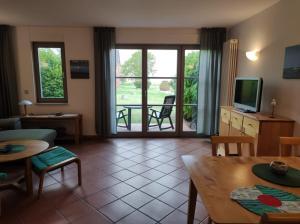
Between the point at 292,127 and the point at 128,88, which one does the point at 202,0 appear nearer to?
the point at 292,127

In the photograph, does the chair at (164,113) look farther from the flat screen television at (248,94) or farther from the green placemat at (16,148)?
the green placemat at (16,148)

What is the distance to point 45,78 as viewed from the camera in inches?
190

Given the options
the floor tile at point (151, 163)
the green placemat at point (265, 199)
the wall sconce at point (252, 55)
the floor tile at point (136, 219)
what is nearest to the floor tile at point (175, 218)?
the floor tile at point (136, 219)

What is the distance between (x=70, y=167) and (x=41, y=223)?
1.32m

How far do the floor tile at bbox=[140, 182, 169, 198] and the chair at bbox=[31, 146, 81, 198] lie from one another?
2.86ft

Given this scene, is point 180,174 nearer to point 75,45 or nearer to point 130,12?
point 130,12

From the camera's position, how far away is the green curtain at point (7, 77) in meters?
4.41

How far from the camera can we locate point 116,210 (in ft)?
7.61

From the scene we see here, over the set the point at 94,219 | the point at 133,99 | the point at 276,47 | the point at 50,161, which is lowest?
the point at 94,219

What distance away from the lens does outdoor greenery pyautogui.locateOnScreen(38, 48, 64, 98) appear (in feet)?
15.5

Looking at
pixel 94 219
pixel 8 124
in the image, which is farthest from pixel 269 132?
pixel 8 124

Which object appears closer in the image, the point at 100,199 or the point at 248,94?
the point at 100,199

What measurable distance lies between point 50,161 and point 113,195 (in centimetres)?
87

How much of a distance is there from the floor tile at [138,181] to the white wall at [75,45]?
234 cm
